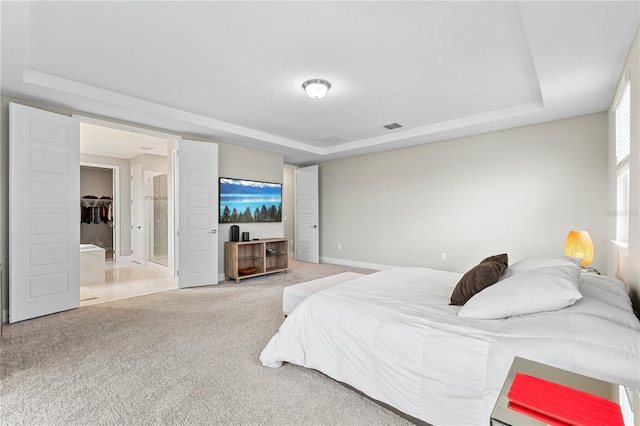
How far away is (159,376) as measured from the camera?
208 cm

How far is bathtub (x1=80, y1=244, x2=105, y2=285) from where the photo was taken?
4840 mm

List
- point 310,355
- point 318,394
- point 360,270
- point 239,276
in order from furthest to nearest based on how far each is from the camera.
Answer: point 360,270 → point 239,276 → point 310,355 → point 318,394

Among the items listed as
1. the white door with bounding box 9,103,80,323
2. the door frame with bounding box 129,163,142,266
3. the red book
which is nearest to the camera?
the red book

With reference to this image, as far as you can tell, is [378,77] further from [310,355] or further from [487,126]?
[310,355]

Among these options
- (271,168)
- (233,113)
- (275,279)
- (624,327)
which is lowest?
(275,279)

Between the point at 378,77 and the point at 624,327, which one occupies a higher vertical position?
the point at 378,77

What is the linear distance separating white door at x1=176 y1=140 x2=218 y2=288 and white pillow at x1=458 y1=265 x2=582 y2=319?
409 centimetres

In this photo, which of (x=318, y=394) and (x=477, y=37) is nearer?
(x=318, y=394)

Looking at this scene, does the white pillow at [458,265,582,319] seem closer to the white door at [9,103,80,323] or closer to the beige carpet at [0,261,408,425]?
the beige carpet at [0,261,408,425]

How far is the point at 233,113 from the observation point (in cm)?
425

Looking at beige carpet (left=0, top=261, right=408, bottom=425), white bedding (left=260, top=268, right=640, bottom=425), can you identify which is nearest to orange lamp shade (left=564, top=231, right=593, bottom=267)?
white bedding (left=260, top=268, right=640, bottom=425)

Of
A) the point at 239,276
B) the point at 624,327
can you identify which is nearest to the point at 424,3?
the point at 624,327

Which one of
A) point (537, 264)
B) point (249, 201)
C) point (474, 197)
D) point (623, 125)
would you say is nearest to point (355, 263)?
point (249, 201)

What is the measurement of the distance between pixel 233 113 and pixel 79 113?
1.85 m
